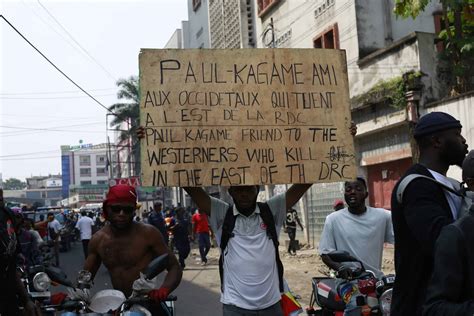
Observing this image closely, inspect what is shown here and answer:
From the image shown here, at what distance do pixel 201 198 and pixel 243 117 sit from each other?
651mm

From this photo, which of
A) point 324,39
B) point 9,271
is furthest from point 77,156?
point 9,271

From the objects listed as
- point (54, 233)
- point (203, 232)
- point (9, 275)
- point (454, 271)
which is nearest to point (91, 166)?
point (54, 233)

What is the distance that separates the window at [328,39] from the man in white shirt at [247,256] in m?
15.4

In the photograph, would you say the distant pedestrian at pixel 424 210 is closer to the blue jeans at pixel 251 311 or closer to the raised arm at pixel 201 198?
the blue jeans at pixel 251 311

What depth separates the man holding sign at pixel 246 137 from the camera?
4398 mm

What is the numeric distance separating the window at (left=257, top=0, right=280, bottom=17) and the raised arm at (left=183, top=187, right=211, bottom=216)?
20.3m

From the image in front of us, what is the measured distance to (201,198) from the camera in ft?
15.1

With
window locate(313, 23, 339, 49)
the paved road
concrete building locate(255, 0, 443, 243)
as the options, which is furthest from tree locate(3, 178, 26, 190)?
the paved road

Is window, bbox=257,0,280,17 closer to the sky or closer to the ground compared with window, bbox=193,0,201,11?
closer to the ground

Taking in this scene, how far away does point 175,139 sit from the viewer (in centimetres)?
449

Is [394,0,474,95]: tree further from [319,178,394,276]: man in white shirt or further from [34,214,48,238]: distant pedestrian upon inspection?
[34,214,48,238]: distant pedestrian

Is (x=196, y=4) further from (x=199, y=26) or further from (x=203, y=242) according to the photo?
(x=203, y=242)

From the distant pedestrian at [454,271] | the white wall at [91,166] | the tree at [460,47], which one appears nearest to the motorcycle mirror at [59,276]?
the distant pedestrian at [454,271]

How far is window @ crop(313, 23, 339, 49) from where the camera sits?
63.1ft
